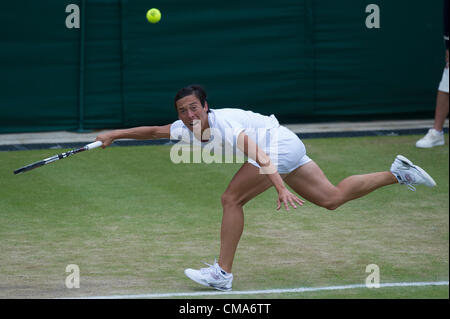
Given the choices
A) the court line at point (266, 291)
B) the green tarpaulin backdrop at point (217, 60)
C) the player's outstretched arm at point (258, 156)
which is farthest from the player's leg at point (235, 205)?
the green tarpaulin backdrop at point (217, 60)

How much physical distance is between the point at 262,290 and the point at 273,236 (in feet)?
4.94

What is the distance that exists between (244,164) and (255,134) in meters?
0.23

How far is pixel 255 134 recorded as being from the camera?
5.95m

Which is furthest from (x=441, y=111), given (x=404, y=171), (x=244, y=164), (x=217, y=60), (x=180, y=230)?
(x=244, y=164)

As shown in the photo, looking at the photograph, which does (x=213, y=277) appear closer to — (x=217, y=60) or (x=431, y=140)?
(x=431, y=140)

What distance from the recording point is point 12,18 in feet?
38.2

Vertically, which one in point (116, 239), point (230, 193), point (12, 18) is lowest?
point (116, 239)

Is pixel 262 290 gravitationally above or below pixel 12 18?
below

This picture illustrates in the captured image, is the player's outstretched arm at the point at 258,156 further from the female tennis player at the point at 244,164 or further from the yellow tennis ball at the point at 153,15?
the yellow tennis ball at the point at 153,15

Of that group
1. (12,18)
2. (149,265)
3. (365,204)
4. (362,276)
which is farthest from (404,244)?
(12,18)

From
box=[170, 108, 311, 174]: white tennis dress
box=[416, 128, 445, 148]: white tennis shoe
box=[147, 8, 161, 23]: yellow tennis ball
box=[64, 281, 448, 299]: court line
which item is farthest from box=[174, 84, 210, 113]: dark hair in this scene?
box=[147, 8, 161, 23]: yellow tennis ball

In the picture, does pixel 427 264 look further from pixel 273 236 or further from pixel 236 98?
pixel 236 98

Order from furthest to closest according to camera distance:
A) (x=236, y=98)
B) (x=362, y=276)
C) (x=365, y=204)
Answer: (x=236, y=98) → (x=365, y=204) → (x=362, y=276)

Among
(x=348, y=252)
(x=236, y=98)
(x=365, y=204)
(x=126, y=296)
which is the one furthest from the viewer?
(x=236, y=98)
